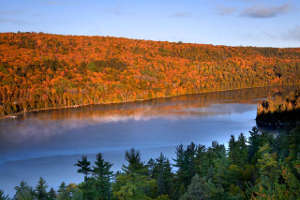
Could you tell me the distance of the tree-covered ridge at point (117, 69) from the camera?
7694 centimetres

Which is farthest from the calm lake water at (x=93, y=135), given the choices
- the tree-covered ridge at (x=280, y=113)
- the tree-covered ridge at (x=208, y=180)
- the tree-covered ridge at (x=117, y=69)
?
the tree-covered ridge at (x=117, y=69)

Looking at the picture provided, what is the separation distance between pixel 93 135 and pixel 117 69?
61757 mm

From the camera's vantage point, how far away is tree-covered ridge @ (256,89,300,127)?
4169 centimetres

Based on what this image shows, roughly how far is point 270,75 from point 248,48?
26.9 m

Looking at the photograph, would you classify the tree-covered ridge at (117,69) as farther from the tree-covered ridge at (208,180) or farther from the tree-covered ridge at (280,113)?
the tree-covered ridge at (208,180)

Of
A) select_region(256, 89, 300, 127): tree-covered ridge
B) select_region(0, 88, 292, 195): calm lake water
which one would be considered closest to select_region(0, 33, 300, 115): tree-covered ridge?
select_region(0, 88, 292, 195): calm lake water

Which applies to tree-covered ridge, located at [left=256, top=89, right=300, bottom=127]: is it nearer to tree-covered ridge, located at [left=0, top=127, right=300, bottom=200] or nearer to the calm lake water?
the calm lake water

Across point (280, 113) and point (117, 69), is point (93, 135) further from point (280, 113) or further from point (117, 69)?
point (117, 69)

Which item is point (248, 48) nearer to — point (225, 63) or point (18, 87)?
point (225, 63)

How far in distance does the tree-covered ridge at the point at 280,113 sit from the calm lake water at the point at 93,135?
2.15 meters

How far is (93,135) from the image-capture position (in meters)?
42.4

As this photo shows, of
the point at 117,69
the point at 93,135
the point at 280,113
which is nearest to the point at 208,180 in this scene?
the point at 93,135

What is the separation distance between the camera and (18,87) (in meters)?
73.9

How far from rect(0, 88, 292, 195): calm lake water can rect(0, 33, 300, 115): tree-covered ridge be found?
1675cm
